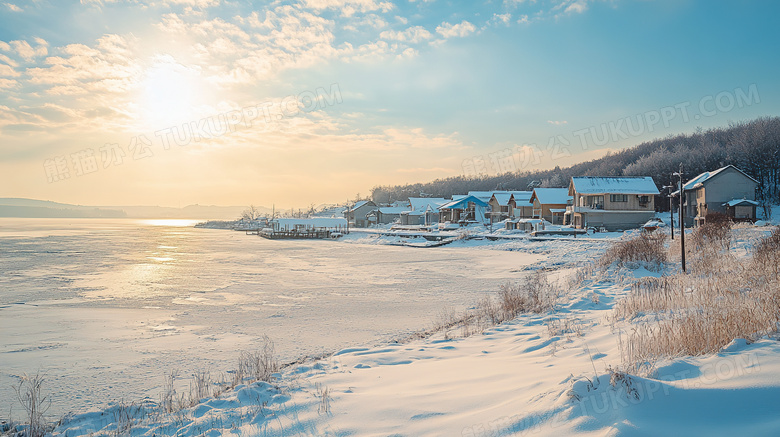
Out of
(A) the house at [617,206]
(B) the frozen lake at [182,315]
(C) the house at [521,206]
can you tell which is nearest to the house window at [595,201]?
(A) the house at [617,206]

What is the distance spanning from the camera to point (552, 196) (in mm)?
52031

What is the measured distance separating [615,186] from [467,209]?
23128 millimetres

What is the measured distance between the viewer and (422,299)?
1432 centimetres

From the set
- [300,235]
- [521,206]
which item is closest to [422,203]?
[300,235]

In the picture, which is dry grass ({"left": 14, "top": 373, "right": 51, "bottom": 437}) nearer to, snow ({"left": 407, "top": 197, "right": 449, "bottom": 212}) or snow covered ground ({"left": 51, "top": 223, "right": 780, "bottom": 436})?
snow covered ground ({"left": 51, "top": 223, "right": 780, "bottom": 436})

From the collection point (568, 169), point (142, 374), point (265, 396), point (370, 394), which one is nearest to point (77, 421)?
point (142, 374)

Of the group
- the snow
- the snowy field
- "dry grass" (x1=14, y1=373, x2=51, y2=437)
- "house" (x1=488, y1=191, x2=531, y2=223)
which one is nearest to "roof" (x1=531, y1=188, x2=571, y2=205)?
"house" (x1=488, y1=191, x2=531, y2=223)

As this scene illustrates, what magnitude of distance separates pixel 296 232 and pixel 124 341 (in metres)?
63.8

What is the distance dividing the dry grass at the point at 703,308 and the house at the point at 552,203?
37.5m

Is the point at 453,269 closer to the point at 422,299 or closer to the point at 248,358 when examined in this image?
the point at 422,299

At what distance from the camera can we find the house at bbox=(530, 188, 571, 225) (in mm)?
51031

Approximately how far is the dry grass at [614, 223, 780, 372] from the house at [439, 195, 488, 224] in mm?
46517

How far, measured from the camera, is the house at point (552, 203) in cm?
5103

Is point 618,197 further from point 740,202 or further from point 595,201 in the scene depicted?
point 740,202
